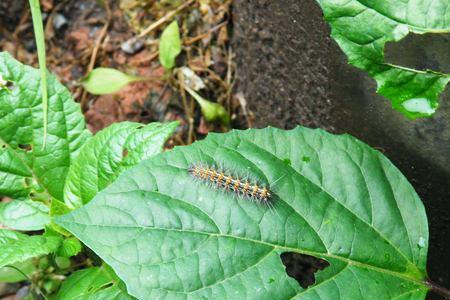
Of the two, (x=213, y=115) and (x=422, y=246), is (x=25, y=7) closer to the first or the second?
(x=213, y=115)

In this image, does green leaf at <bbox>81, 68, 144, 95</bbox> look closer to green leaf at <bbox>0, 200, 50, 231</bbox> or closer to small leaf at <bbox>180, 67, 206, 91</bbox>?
small leaf at <bbox>180, 67, 206, 91</bbox>

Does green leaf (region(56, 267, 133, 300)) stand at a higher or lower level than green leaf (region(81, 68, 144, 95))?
lower

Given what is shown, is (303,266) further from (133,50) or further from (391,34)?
(133,50)

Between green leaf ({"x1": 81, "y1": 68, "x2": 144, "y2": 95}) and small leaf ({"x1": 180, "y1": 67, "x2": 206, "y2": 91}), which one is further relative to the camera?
small leaf ({"x1": 180, "y1": 67, "x2": 206, "y2": 91})

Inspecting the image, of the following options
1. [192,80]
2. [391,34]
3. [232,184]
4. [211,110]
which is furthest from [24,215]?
[391,34]

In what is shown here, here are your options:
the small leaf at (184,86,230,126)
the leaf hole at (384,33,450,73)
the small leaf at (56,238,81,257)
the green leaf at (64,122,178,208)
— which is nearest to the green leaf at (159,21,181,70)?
the small leaf at (184,86,230,126)

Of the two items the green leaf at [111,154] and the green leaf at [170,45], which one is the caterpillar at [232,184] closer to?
the green leaf at [111,154]

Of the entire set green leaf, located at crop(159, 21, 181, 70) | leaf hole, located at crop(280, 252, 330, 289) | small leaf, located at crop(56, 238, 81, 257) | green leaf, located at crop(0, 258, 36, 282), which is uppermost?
green leaf, located at crop(159, 21, 181, 70)
